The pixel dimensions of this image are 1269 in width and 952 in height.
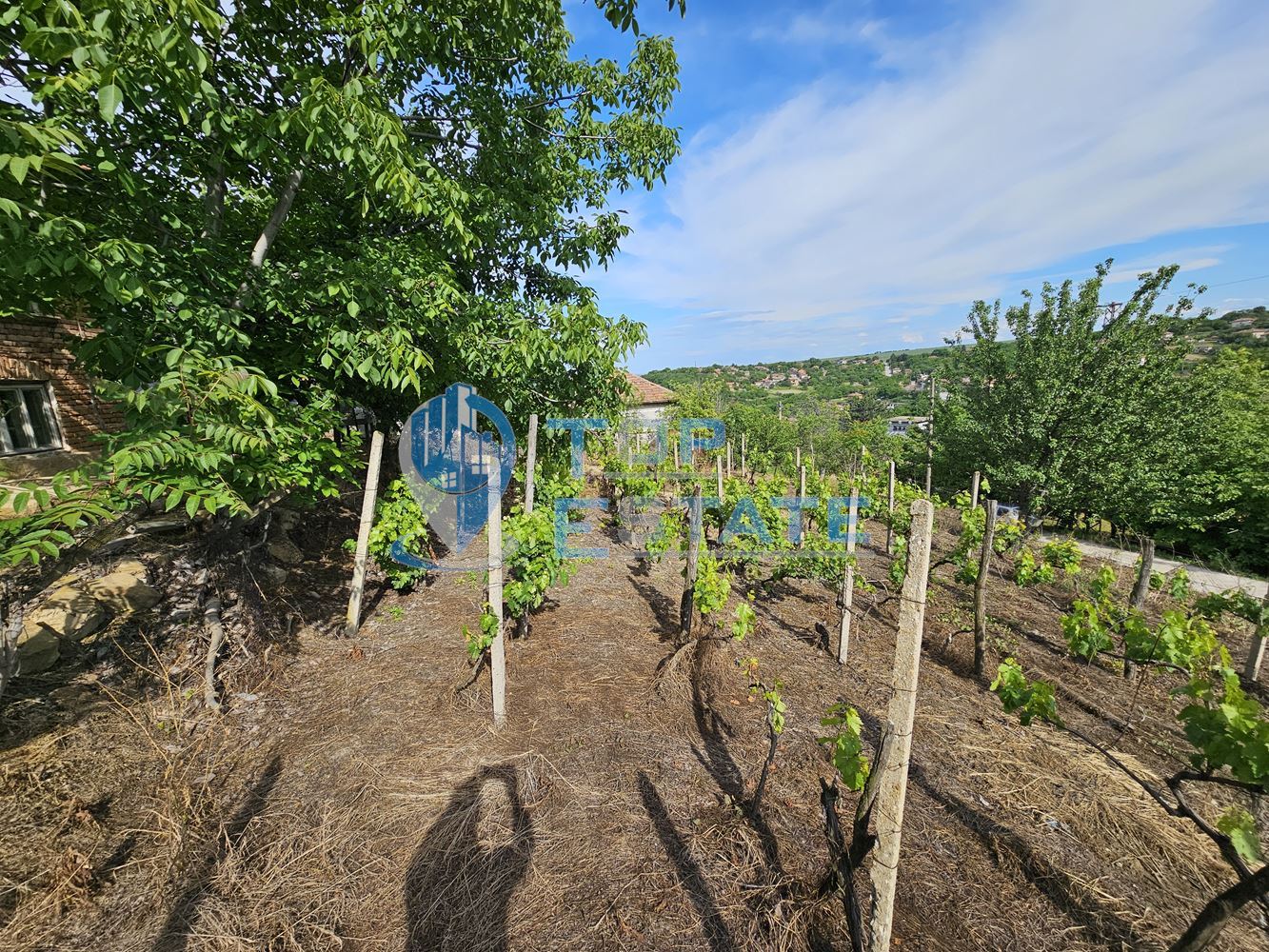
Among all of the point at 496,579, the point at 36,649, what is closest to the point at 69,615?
the point at 36,649

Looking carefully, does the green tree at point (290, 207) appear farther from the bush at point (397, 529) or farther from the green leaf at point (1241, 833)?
the green leaf at point (1241, 833)

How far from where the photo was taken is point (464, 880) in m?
2.40

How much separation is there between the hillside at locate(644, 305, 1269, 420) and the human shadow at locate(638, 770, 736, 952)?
3678 centimetres

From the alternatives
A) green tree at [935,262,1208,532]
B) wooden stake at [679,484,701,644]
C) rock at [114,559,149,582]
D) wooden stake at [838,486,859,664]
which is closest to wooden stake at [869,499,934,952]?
wooden stake at [838,486,859,664]

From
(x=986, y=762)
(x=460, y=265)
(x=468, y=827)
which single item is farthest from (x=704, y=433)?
(x=468, y=827)

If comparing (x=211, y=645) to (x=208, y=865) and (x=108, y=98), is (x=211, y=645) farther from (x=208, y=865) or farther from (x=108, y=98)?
(x=108, y=98)

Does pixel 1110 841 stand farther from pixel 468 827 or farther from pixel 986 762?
pixel 468 827

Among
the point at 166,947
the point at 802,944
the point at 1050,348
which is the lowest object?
the point at 802,944

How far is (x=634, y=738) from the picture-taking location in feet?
11.2

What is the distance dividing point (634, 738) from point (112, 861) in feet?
9.45

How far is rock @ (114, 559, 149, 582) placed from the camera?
4.16 meters

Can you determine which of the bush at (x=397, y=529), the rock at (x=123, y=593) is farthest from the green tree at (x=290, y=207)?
the rock at (x=123, y=593)

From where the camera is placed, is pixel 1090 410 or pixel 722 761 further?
pixel 1090 410

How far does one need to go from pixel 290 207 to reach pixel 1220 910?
6.49m
